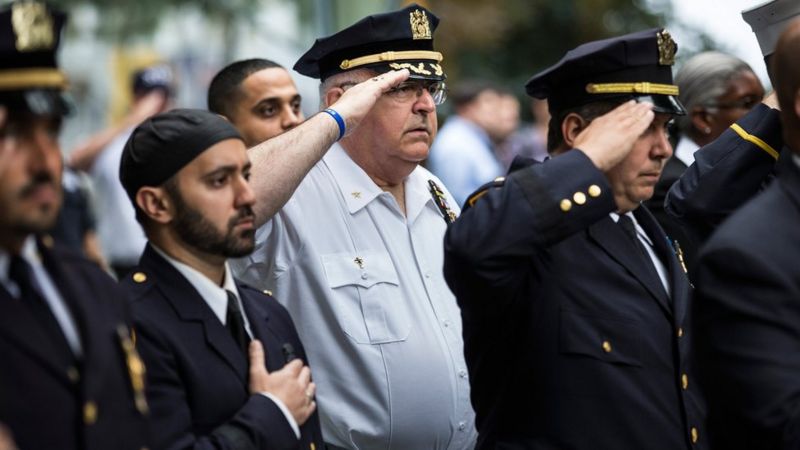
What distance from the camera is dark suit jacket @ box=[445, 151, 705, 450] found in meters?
4.09

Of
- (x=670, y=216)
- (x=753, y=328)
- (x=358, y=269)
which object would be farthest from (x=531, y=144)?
(x=753, y=328)

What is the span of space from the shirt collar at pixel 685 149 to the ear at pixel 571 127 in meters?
2.29

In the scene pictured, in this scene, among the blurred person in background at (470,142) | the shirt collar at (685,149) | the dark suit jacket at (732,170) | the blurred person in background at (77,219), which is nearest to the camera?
the dark suit jacket at (732,170)

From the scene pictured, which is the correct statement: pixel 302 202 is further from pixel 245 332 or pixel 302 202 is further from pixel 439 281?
pixel 245 332

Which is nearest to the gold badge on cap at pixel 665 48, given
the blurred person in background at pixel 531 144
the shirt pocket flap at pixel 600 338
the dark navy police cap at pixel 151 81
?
the shirt pocket flap at pixel 600 338

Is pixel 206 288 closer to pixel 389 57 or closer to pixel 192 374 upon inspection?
pixel 192 374

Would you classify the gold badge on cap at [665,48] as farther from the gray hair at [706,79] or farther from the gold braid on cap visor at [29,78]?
the gray hair at [706,79]

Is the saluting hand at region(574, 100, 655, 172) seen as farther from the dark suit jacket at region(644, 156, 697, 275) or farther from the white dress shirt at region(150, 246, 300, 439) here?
the dark suit jacket at region(644, 156, 697, 275)

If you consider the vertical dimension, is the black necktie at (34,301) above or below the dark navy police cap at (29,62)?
below

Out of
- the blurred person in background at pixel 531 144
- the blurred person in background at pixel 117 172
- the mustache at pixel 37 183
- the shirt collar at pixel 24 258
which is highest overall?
the mustache at pixel 37 183

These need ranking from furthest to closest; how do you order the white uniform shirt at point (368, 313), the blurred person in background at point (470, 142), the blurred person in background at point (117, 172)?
the blurred person in background at point (470, 142), the blurred person in background at point (117, 172), the white uniform shirt at point (368, 313)

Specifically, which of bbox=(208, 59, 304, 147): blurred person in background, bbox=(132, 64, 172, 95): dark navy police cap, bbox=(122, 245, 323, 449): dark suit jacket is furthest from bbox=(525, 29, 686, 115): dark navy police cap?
bbox=(132, 64, 172, 95): dark navy police cap

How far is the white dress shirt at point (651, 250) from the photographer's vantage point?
181 inches

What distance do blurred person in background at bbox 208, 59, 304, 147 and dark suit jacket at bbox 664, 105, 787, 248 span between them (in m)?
1.95
